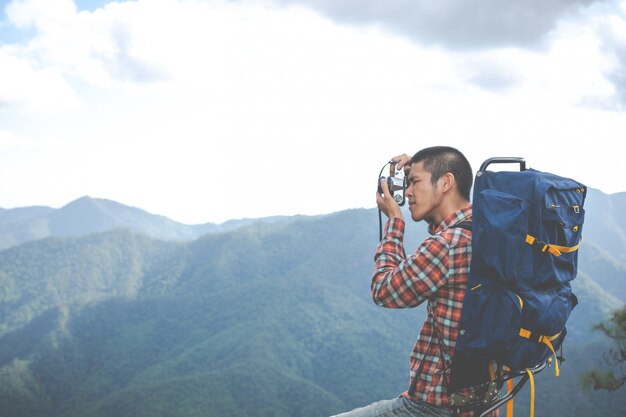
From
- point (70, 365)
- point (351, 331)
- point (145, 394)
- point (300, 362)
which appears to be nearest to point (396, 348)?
point (351, 331)

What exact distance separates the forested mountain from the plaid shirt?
75.3 m

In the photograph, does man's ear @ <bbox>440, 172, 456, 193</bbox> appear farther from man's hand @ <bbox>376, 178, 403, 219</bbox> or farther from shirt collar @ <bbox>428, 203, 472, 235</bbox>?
man's hand @ <bbox>376, 178, 403, 219</bbox>

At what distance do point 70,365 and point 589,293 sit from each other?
340 ft

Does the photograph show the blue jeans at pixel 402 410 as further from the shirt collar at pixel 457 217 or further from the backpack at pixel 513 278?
the shirt collar at pixel 457 217

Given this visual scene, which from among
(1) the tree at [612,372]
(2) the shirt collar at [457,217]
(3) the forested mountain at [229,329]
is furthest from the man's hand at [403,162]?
(3) the forested mountain at [229,329]

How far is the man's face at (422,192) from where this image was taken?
2.56m

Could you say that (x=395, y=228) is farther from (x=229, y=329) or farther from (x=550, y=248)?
(x=229, y=329)

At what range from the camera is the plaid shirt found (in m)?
2.28

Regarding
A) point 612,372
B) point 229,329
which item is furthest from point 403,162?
point 229,329

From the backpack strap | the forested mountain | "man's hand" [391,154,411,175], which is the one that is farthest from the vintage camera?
the forested mountain

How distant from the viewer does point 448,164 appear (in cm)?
257

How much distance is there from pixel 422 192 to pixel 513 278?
0.58 metres

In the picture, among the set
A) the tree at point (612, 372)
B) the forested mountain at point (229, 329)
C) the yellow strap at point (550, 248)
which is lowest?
the forested mountain at point (229, 329)

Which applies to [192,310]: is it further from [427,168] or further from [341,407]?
[427,168]
